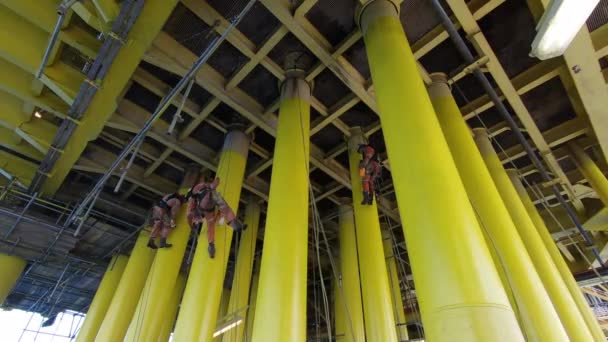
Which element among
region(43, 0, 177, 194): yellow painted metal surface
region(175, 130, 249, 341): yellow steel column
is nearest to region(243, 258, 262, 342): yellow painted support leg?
region(175, 130, 249, 341): yellow steel column

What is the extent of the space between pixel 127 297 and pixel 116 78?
204 inches

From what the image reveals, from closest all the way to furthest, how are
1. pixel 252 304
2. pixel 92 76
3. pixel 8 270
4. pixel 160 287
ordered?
pixel 92 76 → pixel 160 287 → pixel 8 270 → pixel 252 304

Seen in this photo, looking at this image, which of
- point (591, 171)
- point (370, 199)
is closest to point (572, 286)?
point (591, 171)

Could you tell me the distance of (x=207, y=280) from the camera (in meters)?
5.29

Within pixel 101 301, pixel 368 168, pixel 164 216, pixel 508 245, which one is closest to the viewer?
pixel 508 245

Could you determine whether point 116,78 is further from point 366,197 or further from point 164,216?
point 366,197

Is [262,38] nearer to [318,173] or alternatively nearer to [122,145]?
[318,173]

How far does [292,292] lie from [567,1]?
11.1 ft

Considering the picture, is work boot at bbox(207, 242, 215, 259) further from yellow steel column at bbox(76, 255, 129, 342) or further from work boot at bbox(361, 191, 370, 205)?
yellow steel column at bbox(76, 255, 129, 342)

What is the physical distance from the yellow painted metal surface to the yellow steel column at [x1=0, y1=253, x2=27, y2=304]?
2390 millimetres

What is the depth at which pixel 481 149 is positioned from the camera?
6.91 m

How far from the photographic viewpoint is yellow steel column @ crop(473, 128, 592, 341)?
206 inches

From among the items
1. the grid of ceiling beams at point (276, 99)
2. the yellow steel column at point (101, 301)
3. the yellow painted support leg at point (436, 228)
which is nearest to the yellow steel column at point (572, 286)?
the grid of ceiling beams at point (276, 99)

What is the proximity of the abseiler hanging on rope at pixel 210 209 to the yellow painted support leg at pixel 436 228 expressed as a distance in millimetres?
3157
